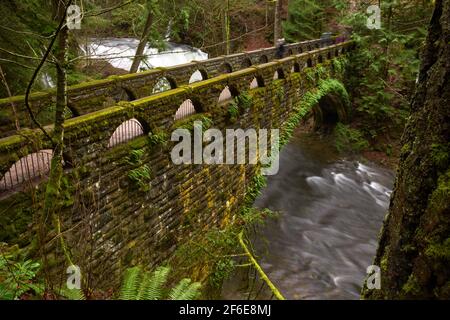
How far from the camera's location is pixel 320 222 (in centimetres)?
1482

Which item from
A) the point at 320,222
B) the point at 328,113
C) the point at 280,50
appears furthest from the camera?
the point at 328,113

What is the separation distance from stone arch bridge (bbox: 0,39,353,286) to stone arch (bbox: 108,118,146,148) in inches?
0.6

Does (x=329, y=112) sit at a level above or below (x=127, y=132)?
below

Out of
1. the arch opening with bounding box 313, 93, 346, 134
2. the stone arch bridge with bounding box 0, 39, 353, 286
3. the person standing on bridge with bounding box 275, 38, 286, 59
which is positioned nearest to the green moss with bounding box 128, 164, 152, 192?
the stone arch bridge with bounding box 0, 39, 353, 286

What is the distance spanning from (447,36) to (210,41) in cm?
2923

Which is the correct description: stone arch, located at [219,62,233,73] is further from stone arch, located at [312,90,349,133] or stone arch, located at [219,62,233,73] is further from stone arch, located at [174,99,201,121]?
stone arch, located at [312,90,349,133]

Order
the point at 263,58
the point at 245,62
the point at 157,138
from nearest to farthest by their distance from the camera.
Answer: the point at 157,138
the point at 245,62
the point at 263,58

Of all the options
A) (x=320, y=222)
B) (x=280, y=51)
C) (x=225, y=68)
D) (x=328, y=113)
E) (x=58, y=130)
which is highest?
(x=280, y=51)

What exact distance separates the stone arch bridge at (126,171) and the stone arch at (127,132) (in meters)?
0.02

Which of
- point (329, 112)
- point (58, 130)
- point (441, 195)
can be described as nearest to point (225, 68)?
point (58, 130)

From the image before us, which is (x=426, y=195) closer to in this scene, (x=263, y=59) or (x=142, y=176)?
(x=142, y=176)

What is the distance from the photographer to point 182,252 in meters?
7.37

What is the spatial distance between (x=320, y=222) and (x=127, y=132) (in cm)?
1068
